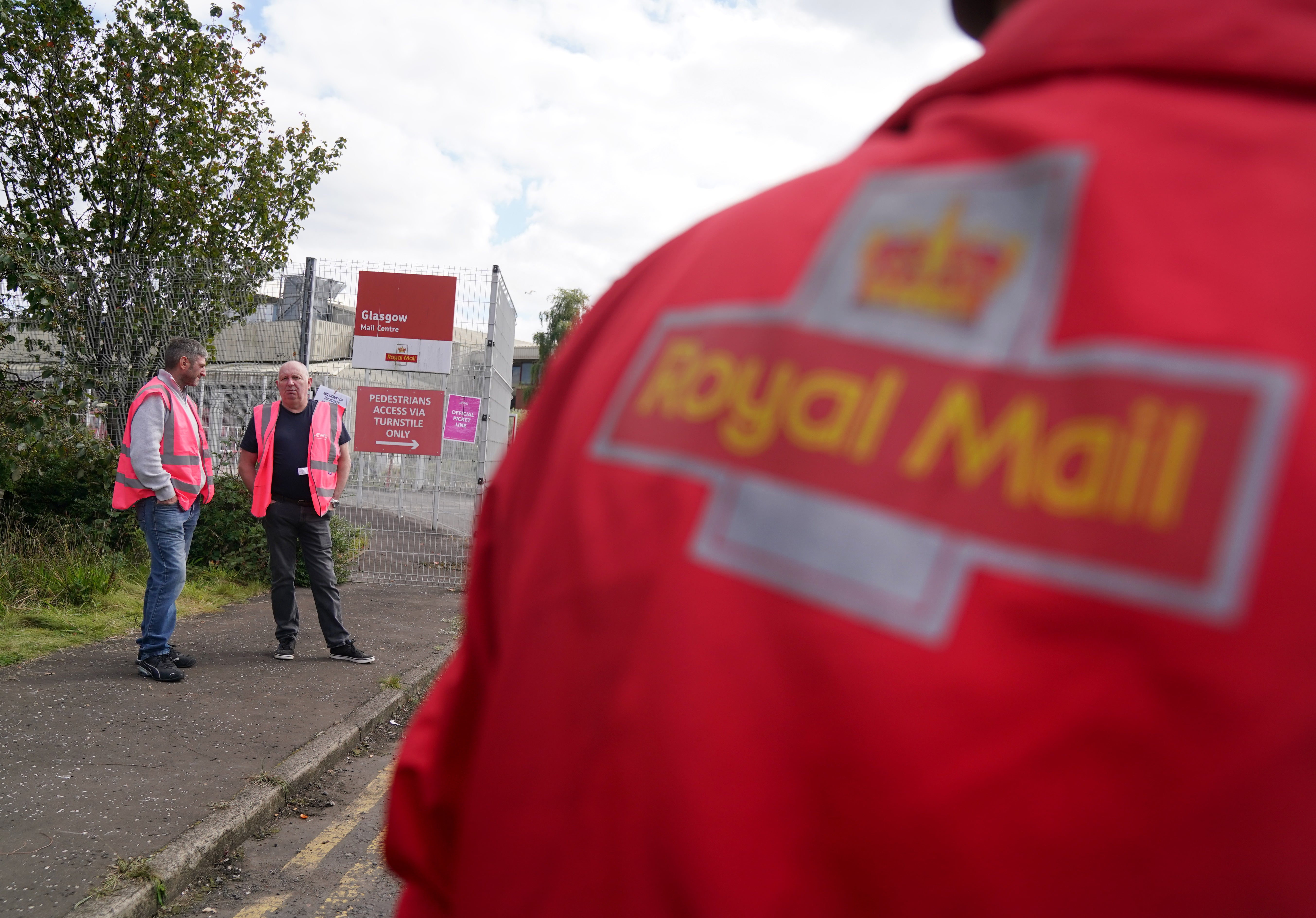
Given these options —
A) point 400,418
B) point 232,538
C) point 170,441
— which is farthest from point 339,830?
point 400,418

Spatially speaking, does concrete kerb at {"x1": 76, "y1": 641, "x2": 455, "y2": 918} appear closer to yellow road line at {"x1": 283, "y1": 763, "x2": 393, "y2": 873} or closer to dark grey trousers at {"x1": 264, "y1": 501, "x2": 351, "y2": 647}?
yellow road line at {"x1": 283, "y1": 763, "x2": 393, "y2": 873}

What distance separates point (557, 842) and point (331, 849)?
3678 mm

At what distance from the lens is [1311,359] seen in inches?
19.3

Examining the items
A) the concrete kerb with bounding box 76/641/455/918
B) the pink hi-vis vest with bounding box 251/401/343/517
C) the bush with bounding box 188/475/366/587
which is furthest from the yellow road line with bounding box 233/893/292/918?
the bush with bounding box 188/475/366/587

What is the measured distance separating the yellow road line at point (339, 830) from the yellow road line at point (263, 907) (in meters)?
→ 0.22

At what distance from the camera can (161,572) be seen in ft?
19.1

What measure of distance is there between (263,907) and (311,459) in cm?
382

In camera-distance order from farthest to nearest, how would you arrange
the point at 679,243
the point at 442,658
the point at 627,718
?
the point at 442,658 < the point at 679,243 < the point at 627,718

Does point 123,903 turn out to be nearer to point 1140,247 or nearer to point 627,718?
point 627,718

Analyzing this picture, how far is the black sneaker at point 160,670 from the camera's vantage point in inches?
226

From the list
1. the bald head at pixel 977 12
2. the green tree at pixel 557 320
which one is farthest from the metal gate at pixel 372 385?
the green tree at pixel 557 320

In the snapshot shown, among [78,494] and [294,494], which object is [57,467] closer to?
[78,494]

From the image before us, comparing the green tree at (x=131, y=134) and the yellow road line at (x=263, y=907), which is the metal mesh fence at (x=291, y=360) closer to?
the green tree at (x=131, y=134)

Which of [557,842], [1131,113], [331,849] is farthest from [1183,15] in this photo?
[331,849]
